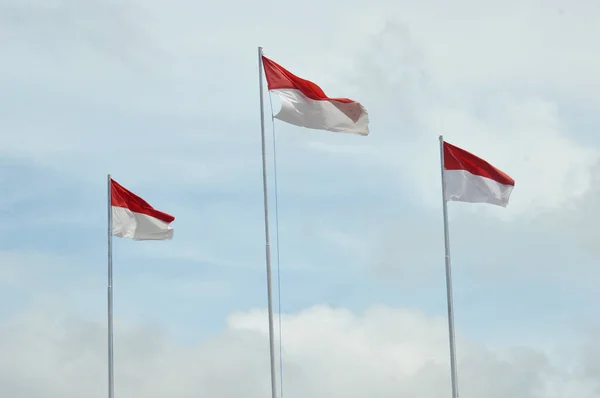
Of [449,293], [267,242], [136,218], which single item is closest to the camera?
[267,242]

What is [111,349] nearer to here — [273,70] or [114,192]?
[114,192]

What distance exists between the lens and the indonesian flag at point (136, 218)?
48.6m

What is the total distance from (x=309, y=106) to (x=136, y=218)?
10.00m

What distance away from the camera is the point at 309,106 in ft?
145

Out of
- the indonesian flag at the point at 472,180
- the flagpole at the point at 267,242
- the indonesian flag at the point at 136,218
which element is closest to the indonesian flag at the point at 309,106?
the flagpole at the point at 267,242

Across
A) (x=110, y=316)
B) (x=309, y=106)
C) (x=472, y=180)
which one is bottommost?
(x=110, y=316)

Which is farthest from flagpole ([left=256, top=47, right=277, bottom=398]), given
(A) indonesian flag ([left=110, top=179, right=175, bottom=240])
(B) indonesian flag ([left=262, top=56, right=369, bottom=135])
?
(A) indonesian flag ([left=110, top=179, right=175, bottom=240])

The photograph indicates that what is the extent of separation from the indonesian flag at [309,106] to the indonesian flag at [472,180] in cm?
526

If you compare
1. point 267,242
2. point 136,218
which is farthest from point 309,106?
point 136,218

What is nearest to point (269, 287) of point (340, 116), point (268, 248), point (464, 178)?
point (268, 248)

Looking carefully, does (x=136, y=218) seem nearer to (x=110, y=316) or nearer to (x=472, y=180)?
(x=110, y=316)

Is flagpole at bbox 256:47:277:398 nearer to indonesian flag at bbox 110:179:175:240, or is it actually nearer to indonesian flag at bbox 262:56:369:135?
indonesian flag at bbox 262:56:369:135

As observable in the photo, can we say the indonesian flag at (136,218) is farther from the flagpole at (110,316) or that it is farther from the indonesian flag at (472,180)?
the indonesian flag at (472,180)

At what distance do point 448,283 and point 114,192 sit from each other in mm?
15021
